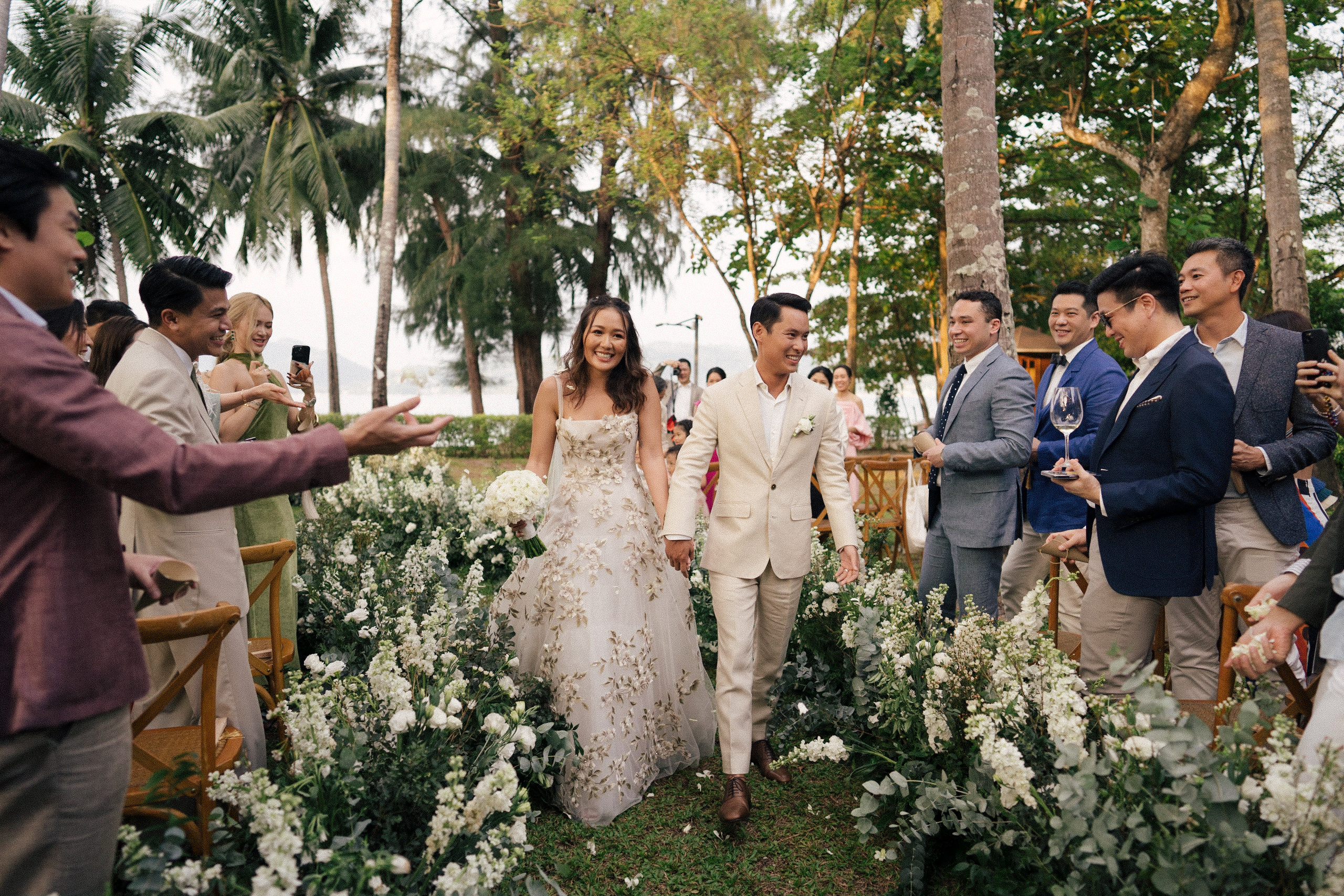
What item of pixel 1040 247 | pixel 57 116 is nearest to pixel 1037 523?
pixel 1040 247

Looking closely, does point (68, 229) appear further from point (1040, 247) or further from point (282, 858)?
point (1040, 247)

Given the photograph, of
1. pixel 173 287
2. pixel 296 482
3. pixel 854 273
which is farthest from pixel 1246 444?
pixel 854 273

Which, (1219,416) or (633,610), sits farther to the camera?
(633,610)

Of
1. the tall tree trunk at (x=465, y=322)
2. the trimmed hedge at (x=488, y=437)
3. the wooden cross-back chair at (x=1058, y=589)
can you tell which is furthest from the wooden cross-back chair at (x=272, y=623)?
the tall tree trunk at (x=465, y=322)

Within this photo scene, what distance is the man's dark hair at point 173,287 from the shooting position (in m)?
3.27

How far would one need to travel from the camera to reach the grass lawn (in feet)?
11.0

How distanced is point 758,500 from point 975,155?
2951mm

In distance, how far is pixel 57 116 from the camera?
2248cm

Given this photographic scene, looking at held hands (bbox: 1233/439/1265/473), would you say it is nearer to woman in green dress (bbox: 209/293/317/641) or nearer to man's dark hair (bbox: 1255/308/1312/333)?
man's dark hair (bbox: 1255/308/1312/333)

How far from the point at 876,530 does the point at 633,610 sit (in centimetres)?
448

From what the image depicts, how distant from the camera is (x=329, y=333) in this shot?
100 feet

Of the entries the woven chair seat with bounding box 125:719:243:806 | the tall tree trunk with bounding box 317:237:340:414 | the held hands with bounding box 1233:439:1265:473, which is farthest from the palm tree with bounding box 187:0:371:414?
the held hands with bounding box 1233:439:1265:473

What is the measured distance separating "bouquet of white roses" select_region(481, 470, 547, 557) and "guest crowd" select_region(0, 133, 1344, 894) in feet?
3.46

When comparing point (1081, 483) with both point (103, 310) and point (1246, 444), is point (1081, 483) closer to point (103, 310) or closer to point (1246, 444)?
point (1246, 444)
